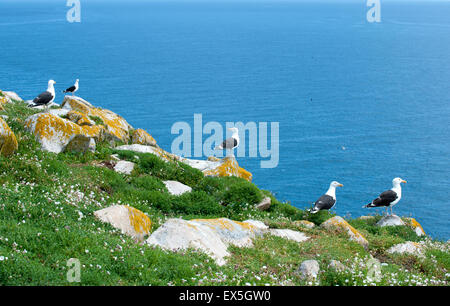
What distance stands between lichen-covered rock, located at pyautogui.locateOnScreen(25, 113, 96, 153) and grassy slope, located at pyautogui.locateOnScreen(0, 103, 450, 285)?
516 millimetres

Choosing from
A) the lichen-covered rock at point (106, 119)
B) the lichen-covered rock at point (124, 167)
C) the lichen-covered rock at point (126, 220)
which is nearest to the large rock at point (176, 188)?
the lichen-covered rock at point (124, 167)

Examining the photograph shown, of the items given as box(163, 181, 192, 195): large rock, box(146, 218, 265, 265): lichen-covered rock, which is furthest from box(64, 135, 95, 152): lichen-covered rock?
box(146, 218, 265, 265): lichen-covered rock

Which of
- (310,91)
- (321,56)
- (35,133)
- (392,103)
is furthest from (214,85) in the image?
(35,133)

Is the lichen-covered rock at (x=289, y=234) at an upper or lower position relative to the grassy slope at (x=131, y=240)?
lower

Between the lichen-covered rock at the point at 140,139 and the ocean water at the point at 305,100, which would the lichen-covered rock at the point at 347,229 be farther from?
the ocean water at the point at 305,100

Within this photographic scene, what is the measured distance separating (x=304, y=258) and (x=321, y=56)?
606 ft

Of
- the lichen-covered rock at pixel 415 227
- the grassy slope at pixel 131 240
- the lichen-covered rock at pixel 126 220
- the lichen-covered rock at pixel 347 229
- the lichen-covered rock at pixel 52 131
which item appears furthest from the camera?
the lichen-covered rock at pixel 415 227

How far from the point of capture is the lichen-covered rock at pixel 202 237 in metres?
13.6

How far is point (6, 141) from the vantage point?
60.1 ft

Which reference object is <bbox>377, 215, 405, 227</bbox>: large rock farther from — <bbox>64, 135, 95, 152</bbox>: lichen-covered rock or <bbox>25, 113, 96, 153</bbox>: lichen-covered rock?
<bbox>25, 113, 96, 153</bbox>: lichen-covered rock

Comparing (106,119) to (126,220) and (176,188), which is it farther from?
(126,220)

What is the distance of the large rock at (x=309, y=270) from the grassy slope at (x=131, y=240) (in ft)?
1.03

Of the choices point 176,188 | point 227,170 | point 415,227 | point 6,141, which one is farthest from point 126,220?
point 415,227

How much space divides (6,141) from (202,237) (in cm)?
934
